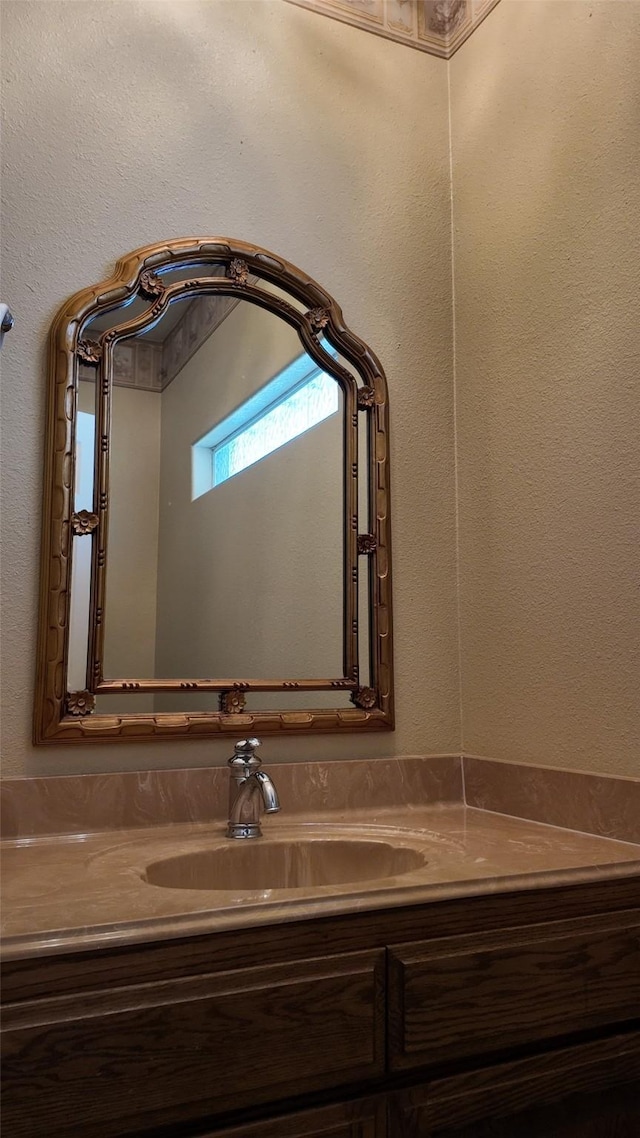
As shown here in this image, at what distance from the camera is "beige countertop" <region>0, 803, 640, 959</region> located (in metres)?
0.86

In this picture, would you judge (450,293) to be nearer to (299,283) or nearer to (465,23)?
(299,283)

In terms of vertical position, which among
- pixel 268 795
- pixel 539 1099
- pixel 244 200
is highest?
pixel 244 200

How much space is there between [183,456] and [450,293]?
709 mm

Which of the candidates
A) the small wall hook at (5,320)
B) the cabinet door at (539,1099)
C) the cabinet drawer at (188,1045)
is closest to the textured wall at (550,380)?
the cabinet door at (539,1099)

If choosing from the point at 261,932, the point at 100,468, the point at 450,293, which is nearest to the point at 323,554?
the point at 100,468

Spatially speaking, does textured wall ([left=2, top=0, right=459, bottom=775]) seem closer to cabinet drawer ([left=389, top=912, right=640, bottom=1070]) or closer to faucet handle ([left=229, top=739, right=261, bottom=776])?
faucet handle ([left=229, top=739, right=261, bottom=776])

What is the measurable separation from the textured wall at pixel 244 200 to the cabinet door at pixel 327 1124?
600mm

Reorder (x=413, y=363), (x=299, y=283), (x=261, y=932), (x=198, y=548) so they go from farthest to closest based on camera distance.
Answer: (x=413, y=363) < (x=299, y=283) < (x=198, y=548) < (x=261, y=932)

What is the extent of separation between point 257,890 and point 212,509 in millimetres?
653

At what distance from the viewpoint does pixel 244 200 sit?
61.6 inches

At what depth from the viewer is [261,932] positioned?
0.90m

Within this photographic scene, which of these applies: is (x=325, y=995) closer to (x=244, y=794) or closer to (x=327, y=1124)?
(x=327, y=1124)

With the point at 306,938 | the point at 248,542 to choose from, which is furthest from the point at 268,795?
the point at 248,542

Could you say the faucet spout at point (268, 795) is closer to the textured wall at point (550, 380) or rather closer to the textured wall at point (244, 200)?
the textured wall at point (244, 200)
